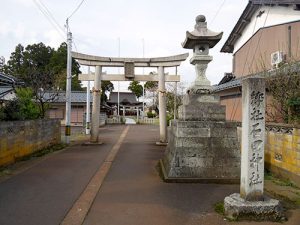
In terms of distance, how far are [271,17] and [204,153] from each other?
36.7ft

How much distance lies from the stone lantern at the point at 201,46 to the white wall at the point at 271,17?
728cm

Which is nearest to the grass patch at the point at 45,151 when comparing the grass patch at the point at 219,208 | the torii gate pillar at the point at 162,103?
the torii gate pillar at the point at 162,103

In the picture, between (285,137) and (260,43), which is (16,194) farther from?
(260,43)

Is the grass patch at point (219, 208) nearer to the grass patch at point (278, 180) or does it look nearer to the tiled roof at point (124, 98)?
the grass patch at point (278, 180)

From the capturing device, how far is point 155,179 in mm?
8867

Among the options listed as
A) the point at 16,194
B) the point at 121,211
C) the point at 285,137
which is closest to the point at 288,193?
the point at 285,137

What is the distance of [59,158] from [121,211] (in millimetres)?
7300

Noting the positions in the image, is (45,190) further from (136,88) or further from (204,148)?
(136,88)

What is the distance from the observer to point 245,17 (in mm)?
19609

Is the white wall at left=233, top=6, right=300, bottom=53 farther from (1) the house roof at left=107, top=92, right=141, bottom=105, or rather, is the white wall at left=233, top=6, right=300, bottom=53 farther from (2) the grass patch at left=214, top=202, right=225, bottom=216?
(1) the house roof at left=107, top=92, right=141, bottom=105

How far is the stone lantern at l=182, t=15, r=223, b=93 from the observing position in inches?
381

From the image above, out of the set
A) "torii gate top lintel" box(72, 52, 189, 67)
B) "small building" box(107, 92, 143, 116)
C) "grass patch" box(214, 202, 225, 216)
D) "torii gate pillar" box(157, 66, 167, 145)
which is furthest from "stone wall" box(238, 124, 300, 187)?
"small building" box(107, 92, 143, 116)

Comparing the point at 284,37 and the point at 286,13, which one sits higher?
the point at 286,13

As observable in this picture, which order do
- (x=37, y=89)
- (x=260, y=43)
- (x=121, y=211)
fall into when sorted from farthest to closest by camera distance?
1. (x=37, y=89)
2. (x=260, y=43)
3. (x=121, y=211)
